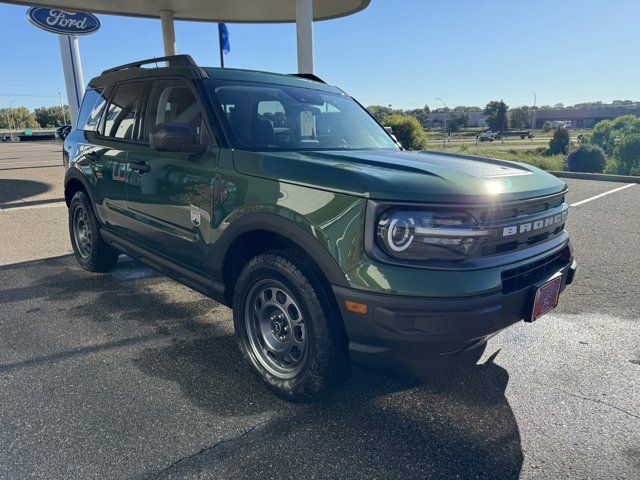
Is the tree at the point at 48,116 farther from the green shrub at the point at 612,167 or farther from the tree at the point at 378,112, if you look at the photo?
the green shrub at the point at 612,167

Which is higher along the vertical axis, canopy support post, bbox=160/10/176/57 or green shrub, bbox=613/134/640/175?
canopy support post, bbox=160/10/176/57

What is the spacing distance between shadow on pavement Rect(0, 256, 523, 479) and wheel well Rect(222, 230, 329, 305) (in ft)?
1.95

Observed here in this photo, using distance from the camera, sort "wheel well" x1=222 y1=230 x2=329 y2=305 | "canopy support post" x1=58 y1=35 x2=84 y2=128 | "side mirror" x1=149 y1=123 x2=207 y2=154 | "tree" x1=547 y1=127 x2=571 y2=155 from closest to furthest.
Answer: "wheel well" x1=222 y1=230 x2=329 y2=305
"side mirror" x1=149 y1=123 x2=207 y2=154
"canopy support post" x1=58 y1=35 x2=84 y2=128
"tree" x1=547 y1=127 x2=571 y2=155

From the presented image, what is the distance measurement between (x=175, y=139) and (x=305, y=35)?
7106 millimetres

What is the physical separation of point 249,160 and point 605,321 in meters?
3.26

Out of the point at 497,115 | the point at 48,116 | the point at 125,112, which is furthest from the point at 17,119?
the point at 125,112

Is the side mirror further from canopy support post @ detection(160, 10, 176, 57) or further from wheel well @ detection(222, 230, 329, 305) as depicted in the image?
canopy support post @ detection(160, 10, 176, 57)

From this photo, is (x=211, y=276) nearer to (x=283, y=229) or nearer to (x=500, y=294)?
(x=283, y=229)

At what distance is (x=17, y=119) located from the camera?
106812 mm

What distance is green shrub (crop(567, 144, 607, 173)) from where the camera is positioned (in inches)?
611

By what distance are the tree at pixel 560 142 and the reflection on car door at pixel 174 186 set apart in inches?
942

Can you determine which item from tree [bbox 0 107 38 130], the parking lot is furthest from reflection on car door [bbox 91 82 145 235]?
tree [bbox 0 107 38 130]

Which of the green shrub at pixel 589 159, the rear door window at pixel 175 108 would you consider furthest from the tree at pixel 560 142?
the rear door window at pixel 175 108

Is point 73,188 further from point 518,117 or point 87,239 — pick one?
point 518,117
